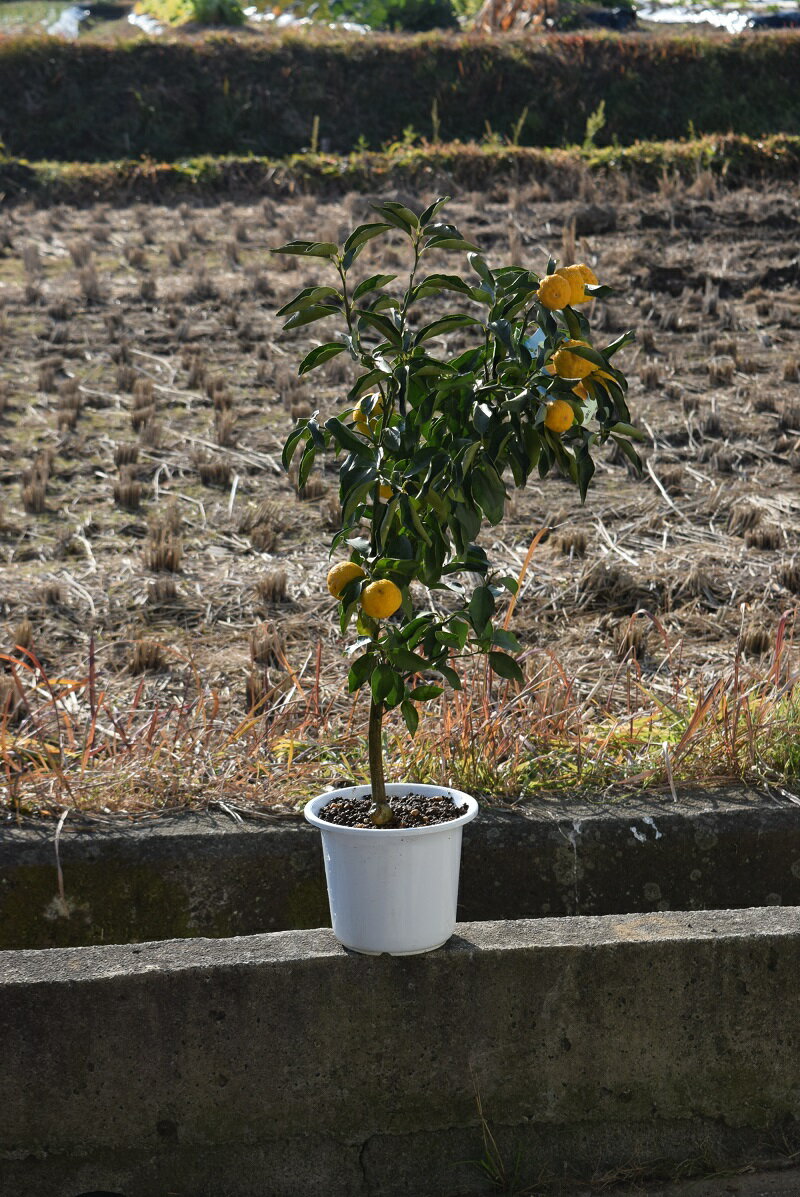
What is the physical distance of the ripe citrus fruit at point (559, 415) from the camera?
85.0 inches

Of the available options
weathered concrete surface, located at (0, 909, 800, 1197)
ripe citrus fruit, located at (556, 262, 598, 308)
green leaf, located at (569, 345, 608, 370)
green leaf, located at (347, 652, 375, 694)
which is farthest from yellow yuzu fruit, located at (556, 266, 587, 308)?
weathered concrete surface, located at (0, 909, 800, 1197)

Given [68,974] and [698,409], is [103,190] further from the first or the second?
[68,974]

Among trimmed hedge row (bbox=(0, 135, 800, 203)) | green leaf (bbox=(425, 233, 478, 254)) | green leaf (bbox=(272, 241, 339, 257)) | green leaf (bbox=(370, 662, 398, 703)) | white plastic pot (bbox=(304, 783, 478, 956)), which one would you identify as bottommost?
white plastic pot (bbox=(304, 783, 478, 956))

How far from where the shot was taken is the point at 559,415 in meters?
2.16

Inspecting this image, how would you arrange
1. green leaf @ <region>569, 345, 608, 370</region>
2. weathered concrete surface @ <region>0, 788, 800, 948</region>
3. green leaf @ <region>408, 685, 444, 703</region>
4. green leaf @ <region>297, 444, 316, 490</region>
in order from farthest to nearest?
weathered concrete surface @ <region>0, 788, 800, 948</region> → green leaf @ <region>408, 685, 444, 703</region> → green leaf @ <region>297, 444, 316, 490</region> → green leaf @ <region>569, 345, 608, 370</region>

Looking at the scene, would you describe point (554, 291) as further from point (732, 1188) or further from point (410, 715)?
point (732, 1188)

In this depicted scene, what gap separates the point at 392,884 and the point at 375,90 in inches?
729

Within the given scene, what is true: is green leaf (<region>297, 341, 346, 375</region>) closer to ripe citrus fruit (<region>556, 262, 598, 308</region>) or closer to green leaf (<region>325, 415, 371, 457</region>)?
green leaf (<region>325, 415, 371, 457</region>)

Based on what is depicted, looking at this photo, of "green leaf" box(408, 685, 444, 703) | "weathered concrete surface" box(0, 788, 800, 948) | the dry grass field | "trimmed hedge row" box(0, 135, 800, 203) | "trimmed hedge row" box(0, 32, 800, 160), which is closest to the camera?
"green leaf" box(408, 685, 444, 703)

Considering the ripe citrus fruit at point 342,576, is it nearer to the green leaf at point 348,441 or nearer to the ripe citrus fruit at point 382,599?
the ripe citrus fruit at point 382,599

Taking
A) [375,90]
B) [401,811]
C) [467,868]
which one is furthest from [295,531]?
[375,90]

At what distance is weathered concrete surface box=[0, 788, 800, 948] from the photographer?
276 centimetres

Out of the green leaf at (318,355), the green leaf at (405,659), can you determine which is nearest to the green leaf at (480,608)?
the green leaf at (405,659)

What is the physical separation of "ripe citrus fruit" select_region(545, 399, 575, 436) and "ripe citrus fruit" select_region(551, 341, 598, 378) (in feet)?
0.17
